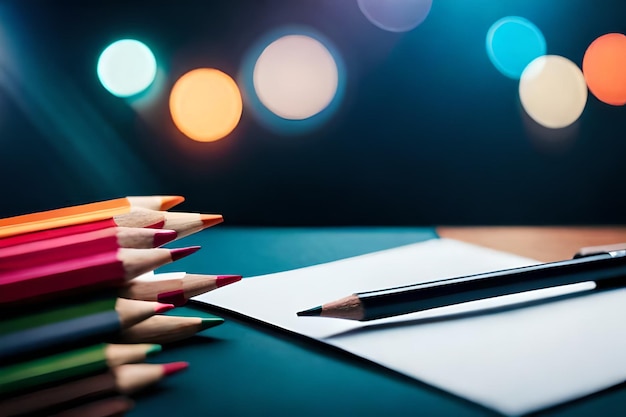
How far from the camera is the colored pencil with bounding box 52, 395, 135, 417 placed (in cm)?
25

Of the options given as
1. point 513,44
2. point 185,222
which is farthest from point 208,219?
point 513,44

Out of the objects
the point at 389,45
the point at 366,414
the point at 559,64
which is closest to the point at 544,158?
the point at 559,64

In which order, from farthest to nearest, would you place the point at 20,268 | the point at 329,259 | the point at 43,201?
the point at 43,201 < the point at 329,259 < the point at 20,268

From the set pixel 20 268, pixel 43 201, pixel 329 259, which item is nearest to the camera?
pixel 20 268

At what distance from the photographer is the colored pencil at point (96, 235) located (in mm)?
291

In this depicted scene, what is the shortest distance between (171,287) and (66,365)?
3.3 inches

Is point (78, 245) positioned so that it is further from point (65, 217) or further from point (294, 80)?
point (294, 80)

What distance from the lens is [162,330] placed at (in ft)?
1.01

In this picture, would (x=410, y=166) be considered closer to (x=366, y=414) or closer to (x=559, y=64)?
(x=559, y=64)

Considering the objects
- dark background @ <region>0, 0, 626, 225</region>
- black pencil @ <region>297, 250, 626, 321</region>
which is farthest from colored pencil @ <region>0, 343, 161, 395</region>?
dark background @ <region>0, 0, 626, 225</region>

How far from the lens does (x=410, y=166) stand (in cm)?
70

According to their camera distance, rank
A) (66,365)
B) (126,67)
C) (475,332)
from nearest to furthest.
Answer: (66,365) → (475,332) → (126,67)

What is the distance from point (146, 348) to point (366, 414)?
10cm

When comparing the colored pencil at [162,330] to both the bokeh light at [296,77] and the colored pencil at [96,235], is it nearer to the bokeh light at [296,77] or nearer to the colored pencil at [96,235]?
the colored pencil at [96,235]
